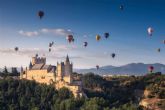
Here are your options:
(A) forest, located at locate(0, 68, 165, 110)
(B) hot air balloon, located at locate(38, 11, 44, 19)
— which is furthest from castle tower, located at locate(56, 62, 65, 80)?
(B) hot air balloon, located at locate(38, 11, 44, 19)

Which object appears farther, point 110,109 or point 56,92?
point 56,92

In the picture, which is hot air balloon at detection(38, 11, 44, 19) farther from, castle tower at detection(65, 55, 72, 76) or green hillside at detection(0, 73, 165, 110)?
castle tower at detection(65, 55, 72, 76)

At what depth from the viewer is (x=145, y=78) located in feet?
428

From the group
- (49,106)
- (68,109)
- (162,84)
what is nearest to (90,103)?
(68,109)

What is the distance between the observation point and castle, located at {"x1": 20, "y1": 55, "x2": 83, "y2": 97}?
108500 mm

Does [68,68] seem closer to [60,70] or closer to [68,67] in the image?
[68,67]

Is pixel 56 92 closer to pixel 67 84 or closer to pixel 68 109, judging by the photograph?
pixel 67 84

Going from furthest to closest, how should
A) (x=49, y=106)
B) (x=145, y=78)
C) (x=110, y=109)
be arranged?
(x=145, y=78) → (x=49, y=106) → (x=110, y=109)

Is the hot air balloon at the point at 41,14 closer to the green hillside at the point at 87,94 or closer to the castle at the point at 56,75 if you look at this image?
the green hillside at the point at 87,94

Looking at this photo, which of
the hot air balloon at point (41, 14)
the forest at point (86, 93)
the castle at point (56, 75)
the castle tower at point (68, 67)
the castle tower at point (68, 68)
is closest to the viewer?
the hot air balloon at point (41, 14)

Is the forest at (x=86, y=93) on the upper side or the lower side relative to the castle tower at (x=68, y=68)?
lower

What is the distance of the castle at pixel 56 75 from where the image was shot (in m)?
108

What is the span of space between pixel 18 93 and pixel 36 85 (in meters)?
5.33

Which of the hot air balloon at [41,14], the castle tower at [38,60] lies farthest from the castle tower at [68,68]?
the hot air balloon at [41,14]
